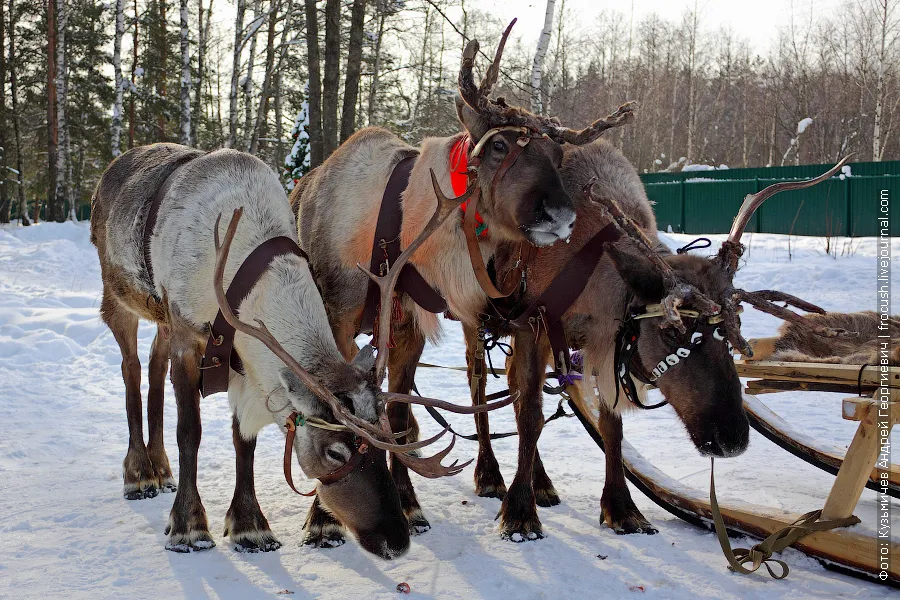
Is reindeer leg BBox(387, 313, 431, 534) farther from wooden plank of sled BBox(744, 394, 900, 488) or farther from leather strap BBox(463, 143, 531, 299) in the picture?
wooden plank of sled BBox(744, 394, 900, 488)

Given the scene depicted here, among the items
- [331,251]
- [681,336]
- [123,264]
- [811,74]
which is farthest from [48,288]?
[811,74]

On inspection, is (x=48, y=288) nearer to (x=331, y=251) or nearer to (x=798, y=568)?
(x=331, y=251)

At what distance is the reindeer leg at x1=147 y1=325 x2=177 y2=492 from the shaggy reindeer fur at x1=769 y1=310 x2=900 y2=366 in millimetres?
3426

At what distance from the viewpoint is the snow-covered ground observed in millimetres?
3109

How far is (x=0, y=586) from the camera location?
3018mm

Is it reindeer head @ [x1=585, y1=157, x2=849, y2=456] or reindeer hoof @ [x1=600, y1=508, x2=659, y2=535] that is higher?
reindeer head @ [x1=585, y1=157, x2=849, y2=456]

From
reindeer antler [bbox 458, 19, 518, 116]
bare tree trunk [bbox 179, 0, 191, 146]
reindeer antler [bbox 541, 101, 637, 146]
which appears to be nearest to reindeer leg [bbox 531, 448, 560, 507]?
reindeer antler [bbox 541, 101, 637, 146]

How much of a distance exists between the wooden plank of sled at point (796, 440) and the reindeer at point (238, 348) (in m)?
2.16

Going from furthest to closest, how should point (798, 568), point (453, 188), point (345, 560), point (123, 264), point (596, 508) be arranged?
point (123, 264) → point (596, 508) → point (453, 188) → point (345, 560) → point (798, 568)

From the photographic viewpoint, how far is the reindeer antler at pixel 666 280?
10.5 feet

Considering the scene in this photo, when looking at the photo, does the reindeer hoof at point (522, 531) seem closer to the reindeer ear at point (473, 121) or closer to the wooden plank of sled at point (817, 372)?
the wooden plank of sled at point (817, 372)

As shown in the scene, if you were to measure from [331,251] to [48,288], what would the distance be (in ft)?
28.5

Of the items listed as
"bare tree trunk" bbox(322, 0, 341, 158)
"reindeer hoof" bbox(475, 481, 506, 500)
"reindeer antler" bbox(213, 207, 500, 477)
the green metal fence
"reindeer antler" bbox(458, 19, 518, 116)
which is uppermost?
"bare tree trunk" bbox(322, 0, 341, 158)

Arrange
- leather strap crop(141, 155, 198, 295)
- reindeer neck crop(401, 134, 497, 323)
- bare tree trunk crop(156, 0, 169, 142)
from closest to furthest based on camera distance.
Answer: reindeer neck crop(401, 134, 497, 323) < leather strap crop(141, 155, 198, 295) < bare tree trunk crop(156, 0, 169, 142)
